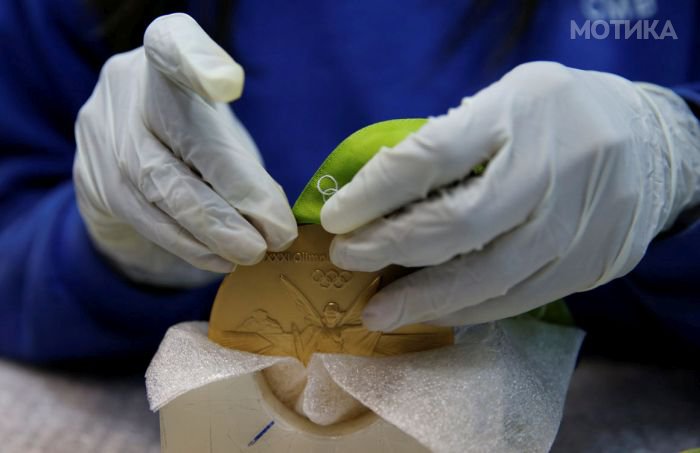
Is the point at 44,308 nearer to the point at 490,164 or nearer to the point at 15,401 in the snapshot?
the point at 15,401

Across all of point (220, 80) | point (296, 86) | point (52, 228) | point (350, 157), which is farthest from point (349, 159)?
point (52, 228)

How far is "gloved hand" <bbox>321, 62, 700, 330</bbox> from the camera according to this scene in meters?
0.50

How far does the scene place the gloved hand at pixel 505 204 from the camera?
19.9 inches

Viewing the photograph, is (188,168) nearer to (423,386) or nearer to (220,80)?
(220,80)

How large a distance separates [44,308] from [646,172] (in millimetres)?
A: 682

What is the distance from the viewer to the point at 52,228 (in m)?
0.90

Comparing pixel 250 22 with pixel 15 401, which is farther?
pixel 250 22

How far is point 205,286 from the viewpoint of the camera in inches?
35.3

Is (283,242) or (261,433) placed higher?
(283,242)

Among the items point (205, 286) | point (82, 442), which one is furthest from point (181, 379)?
point (205, 286)

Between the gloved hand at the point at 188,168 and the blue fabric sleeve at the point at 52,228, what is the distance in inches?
8.3

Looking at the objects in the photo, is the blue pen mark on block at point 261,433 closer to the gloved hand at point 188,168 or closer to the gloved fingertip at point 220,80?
the gloved hand at point 188,168

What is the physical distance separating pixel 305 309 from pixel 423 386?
112mm

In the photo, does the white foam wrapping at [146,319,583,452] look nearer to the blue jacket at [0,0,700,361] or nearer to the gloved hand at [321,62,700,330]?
the gloved hand at [321,62,700,330]
